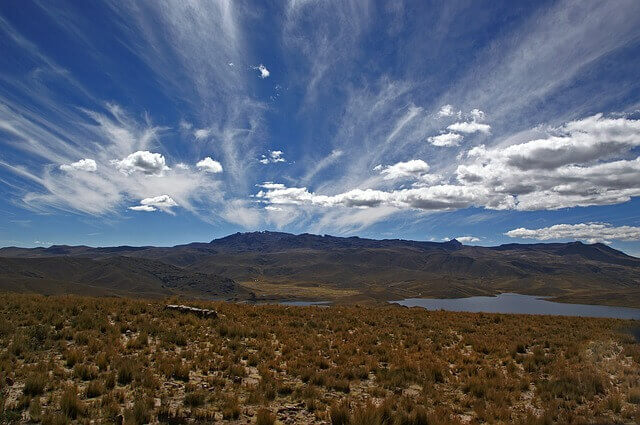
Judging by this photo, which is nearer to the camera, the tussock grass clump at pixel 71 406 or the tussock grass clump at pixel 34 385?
the tussock grass clump at pixel 71 406

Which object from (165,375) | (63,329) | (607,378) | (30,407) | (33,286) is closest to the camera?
(30,407)

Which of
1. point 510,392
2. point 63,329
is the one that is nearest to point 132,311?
point 63,329

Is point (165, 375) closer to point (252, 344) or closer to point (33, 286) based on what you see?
point (252, 344)

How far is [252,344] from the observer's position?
1655 centimetres

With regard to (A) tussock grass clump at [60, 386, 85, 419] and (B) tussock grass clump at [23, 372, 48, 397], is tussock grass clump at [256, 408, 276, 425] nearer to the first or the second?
(A) tussock grass clump at [60, 386, 85, 419]

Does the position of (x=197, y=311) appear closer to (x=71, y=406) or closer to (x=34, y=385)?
(x=34, y=385)

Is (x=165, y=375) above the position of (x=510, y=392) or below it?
above

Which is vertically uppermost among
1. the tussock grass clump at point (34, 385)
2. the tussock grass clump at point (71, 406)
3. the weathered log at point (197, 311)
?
the weathered log at point (197, 311)

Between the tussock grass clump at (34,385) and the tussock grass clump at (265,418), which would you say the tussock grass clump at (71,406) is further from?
the tussock grass clump at (265,418)

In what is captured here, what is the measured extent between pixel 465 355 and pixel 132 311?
668 inches

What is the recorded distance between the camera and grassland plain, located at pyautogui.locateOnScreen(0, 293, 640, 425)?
9305mm

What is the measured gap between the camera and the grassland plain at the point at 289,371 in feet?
30.5

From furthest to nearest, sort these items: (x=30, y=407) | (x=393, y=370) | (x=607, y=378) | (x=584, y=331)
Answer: (x=584, y=331) → (x=393, y=370) → (x=607, y=378) → (x=30, y=407)

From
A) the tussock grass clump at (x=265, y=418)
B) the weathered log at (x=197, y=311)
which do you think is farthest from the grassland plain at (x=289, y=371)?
the weathered log at (x=197, y=311)
